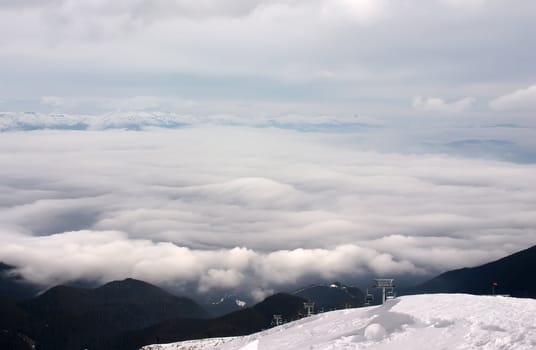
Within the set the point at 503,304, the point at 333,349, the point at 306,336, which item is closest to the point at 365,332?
the point at 333,349

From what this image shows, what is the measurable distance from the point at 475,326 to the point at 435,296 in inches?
609

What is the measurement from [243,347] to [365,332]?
64.8ft

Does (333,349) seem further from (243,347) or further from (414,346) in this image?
(243,347)

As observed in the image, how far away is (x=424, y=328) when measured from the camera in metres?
78.4

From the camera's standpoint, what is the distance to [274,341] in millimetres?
91438

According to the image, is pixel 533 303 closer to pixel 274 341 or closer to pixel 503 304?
pixel 503 304

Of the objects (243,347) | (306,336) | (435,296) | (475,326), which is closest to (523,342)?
(475,326)

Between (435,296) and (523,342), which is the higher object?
(435,296)

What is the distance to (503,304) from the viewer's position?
85.2m

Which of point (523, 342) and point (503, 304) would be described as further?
point (503, 304)

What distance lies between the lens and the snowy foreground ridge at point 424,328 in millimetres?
73125

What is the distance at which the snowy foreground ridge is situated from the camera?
73125 mm

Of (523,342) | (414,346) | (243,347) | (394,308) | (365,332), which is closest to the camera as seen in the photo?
(523,342)

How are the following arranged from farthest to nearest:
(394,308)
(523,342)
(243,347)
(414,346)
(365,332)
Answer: (243,347) < (394,308) < (365,332) < (414,346) < (523,342)
